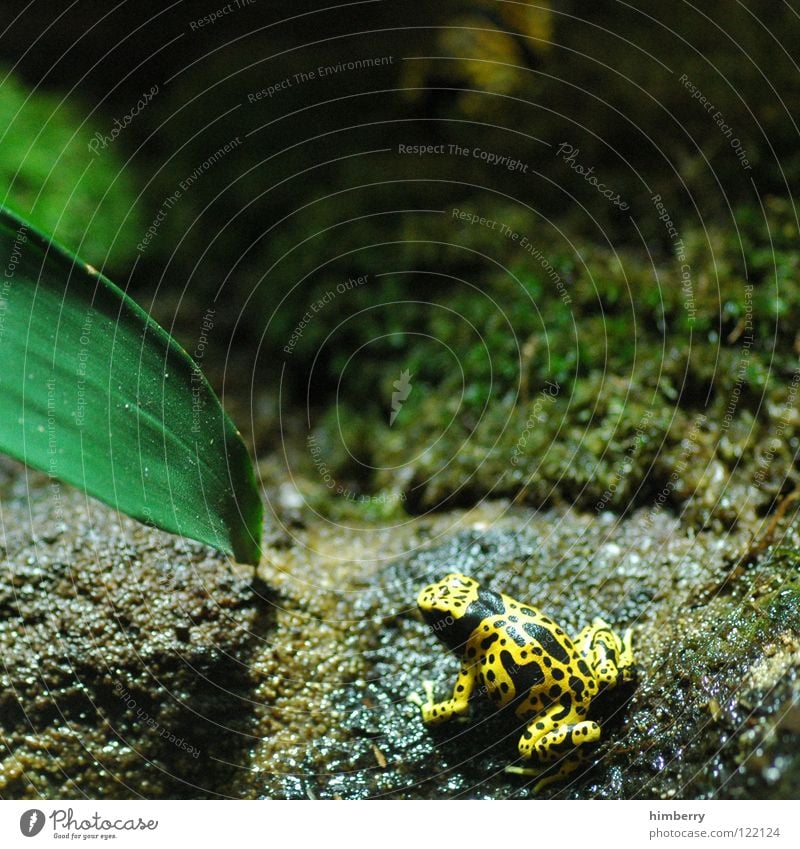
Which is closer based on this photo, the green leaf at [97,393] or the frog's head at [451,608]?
the green leaf at [97,393]

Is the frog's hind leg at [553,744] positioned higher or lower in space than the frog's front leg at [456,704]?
lower

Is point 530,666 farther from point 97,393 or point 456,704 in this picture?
point 97,393

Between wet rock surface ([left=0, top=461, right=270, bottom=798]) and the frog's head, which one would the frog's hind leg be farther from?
wet rock surface ([left=0, top=461, right=270, bottom=798])

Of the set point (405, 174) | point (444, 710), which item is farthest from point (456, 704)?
point (405, 174)

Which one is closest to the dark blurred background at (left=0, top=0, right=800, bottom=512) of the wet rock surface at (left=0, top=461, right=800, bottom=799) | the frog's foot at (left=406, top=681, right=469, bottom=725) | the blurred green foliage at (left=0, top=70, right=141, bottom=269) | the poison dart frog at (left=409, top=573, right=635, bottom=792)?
the blurred green foliage at (left=0, top=70, right=141, bottom=269)

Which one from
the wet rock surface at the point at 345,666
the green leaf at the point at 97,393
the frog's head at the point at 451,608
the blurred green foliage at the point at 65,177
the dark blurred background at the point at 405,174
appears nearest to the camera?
the green leaf at the point at 97,393

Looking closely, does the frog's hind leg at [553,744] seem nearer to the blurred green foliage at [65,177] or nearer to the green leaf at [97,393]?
the green leaf at [97,393]

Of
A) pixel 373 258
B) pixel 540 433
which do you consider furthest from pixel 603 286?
pixel 373 258

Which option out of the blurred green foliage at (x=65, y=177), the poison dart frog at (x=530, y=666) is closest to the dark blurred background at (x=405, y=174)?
the blurred green foliage at (x=65, y=177)
